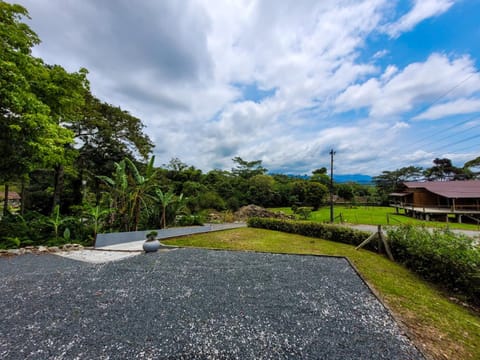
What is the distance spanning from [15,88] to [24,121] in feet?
2.77

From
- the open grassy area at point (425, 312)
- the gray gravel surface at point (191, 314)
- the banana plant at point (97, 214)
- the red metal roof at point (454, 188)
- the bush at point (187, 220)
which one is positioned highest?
the red metal roof at point (454, 188)

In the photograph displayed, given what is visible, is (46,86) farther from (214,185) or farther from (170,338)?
(214,185)

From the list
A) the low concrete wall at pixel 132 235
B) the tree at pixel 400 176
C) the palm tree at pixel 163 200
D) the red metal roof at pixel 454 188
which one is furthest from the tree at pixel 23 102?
the tree at pixel 400 176

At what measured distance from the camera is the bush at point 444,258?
334cm

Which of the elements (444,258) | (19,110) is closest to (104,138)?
(19,110)

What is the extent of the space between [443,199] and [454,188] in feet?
4.69

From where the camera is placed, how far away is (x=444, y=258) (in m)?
3.80

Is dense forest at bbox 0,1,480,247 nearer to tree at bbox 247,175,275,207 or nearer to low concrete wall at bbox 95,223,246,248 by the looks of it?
low concrete wall at bbox 95,223,246,248

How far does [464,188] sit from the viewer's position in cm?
1825

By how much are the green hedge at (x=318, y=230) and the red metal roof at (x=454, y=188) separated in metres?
17.6

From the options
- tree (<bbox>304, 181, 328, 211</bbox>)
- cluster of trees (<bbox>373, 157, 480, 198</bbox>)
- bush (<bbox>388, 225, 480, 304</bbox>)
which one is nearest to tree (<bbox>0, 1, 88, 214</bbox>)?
bush (<bbox>388, 225, 480, 304</bbox>)

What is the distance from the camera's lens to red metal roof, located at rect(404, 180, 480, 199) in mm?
16672

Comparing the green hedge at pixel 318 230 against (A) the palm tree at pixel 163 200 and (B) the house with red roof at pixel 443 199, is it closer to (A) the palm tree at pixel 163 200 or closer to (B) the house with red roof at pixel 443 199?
(A) the palm tree at pixel 163 200

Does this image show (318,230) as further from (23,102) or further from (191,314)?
(23,102)
